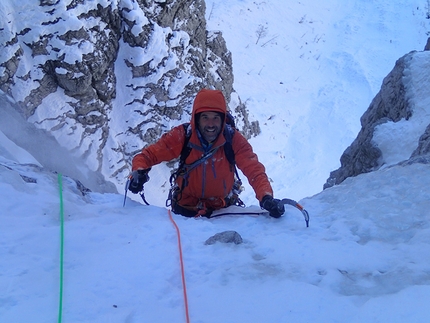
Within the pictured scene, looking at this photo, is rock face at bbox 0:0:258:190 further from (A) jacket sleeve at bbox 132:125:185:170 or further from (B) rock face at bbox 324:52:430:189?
(A) jacket sleeve at bbox 132:125:185:170

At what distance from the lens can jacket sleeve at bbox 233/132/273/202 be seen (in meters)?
3.96

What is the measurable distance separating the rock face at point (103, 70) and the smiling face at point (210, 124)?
693 cm

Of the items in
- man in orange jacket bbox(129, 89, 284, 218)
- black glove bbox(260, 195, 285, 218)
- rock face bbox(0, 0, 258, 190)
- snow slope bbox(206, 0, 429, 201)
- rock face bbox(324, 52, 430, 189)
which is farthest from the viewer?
snow slope bbox(206, 0, 429, 201)

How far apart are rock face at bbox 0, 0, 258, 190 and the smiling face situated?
6.93m

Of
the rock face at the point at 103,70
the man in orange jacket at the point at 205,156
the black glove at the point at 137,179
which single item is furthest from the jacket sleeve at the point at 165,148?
the rock face at the point at 103,70

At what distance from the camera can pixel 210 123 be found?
419 cm

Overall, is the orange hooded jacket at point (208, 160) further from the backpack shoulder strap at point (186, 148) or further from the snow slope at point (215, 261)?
the snow slope at point (215, 261)

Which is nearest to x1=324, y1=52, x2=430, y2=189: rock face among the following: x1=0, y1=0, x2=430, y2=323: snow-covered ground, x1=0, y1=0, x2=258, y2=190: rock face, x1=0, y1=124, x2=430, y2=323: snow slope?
x1=0, y1=0, x2=430, y2=323: snow-covered ground

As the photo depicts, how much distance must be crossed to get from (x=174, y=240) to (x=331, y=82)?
17.8 metres

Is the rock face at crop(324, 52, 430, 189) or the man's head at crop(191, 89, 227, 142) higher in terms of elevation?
the rock face at crop(324, 52, 430, 189)

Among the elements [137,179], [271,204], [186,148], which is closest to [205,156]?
[186,148]

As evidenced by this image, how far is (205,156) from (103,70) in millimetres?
7712

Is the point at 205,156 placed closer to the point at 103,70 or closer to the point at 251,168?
the point at 251,168

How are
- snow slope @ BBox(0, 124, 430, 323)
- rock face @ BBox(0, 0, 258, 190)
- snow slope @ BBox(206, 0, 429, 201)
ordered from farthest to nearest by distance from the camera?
snow slope @ BBox(206, 0, 429, 201)
rock face @ BBox(0, 0, 258, 190)
snow slope @ BBox(0, 124, 430, 323)
